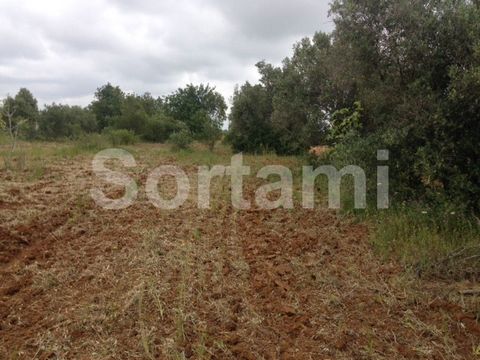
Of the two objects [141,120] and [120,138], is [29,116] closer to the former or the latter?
[141,120]

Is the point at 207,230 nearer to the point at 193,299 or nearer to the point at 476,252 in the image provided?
the point at 193,299

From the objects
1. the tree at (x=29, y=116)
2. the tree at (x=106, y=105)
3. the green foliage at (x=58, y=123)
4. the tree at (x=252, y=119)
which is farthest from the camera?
the tree at (x=106, y=105)

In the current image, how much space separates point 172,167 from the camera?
9797 mm

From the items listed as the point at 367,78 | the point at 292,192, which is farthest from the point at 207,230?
the point at 367,78

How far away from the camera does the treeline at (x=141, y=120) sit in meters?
16.2

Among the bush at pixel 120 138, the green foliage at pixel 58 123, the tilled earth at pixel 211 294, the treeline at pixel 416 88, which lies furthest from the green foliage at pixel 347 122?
the green foliage at pixel 58 123

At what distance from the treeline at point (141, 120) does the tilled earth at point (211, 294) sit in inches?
392

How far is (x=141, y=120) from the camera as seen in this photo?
19.5 m

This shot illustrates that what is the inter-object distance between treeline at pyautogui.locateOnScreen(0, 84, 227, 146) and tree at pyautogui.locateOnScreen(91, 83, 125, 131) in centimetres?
21

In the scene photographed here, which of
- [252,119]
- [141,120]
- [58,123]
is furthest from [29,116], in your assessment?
[252,119]

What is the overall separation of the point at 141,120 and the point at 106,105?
25.9 ft

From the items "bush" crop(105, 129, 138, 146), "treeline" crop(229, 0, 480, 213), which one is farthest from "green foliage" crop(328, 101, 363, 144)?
"bush" crop(105, 129, 138, 146)

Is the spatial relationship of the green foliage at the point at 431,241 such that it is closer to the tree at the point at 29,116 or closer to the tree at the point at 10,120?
the tree at the point at 10,120

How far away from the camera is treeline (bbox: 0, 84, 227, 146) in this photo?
53.1 ft
